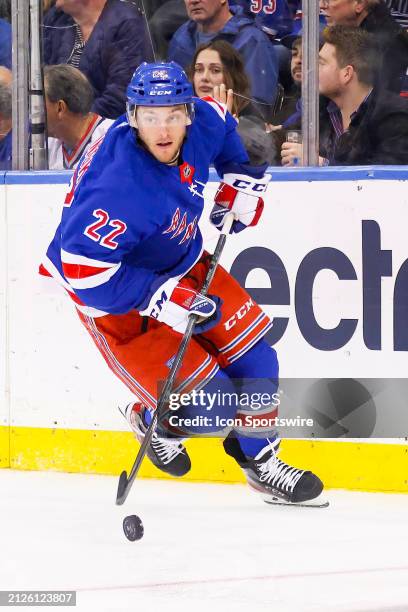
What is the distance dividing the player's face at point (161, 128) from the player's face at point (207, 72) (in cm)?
70

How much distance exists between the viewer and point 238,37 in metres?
3.69

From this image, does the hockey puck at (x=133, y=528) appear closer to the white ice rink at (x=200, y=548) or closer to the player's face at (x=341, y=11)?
the white ice rink at (x=200, y=548)

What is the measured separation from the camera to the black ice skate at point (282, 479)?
11.2 feet

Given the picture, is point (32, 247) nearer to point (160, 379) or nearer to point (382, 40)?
point (160, 379)

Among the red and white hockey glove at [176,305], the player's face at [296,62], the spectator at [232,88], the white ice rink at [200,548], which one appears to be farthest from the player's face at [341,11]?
the white ice rink at [200,548]

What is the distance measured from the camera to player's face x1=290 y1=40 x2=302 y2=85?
3652 mm

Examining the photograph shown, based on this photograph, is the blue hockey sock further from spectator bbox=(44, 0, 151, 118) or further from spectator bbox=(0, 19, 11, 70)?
spectator bbox=(0, 19, 11, 70)

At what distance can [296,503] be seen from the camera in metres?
3.45

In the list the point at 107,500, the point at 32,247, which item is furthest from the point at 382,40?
the point at 107,500

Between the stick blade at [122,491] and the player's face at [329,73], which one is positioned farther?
the player's face at [329,73]

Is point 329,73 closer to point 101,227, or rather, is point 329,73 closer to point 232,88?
point 232,88

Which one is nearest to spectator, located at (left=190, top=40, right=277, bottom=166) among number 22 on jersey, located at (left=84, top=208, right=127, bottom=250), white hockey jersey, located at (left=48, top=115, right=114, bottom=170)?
white hockey jersey, located at (left=48, top=115, right=114, bottom=170)

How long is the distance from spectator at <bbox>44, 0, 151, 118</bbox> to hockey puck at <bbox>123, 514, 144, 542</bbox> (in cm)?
137

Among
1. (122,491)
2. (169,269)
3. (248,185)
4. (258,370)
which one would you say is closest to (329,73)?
(248,185)
